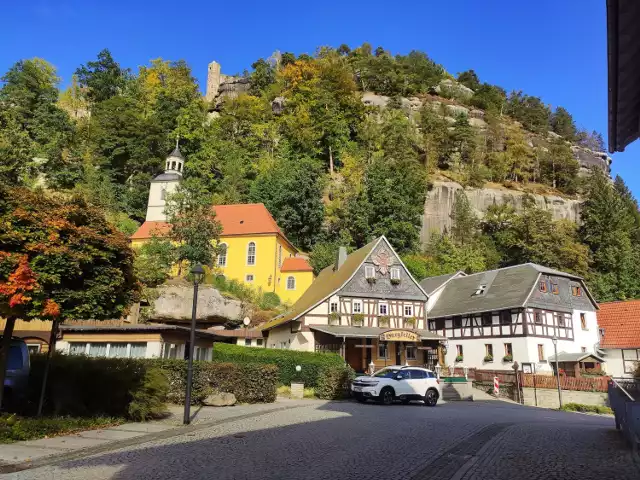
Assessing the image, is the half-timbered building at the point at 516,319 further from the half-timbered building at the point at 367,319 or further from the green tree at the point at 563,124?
the green tree at the point at 563,124

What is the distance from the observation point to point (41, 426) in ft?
33.6

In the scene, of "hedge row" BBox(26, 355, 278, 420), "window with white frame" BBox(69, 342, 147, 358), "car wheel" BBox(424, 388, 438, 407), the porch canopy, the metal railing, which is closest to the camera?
the metal railing

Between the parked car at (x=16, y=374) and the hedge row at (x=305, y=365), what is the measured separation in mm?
12415

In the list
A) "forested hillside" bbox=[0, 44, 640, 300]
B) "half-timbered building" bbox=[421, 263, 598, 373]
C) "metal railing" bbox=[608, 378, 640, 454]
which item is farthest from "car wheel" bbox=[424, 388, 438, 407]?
"forested hillside" bbox=[0, 44, 640, 300]

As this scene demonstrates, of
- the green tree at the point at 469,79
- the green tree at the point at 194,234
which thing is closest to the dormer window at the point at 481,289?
the green tree at the point at 194,234

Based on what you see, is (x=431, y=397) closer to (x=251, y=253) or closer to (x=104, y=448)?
(x=104, y=448)

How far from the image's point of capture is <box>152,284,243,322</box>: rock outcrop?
110ft

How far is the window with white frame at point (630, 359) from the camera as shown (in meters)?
36.6

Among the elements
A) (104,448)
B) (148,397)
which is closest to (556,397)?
(148,397)

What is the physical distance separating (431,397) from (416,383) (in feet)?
3.20

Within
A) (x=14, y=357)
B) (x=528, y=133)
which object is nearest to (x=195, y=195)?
(x=14, y=357)

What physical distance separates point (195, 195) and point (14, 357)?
3070cm

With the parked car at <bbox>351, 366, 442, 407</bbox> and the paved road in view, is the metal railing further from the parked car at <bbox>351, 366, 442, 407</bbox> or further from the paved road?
the parked car at <bbox>351, 366, 442, 407</bbox>

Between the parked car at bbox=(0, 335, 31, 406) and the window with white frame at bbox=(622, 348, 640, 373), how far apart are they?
39264 millimetres
